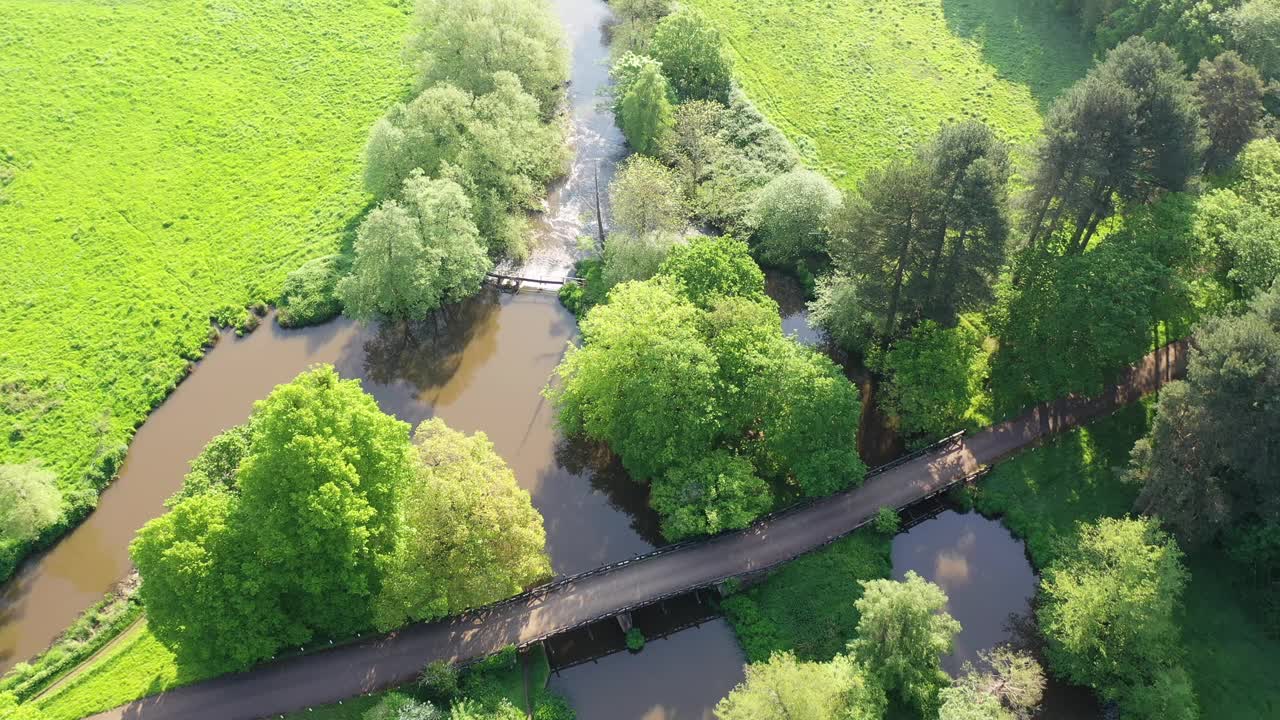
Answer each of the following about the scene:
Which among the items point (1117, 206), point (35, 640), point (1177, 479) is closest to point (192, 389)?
point (35, 640)

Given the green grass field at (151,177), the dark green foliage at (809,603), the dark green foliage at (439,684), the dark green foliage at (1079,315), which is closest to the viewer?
the dark green foliage at (439,684)

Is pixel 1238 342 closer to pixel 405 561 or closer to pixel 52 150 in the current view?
pixel 405 561

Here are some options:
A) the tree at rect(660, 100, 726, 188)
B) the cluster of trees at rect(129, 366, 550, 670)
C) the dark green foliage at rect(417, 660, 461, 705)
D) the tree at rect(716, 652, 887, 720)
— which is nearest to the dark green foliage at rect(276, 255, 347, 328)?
the cluster of trees at rect(129, 366, 550, 670)

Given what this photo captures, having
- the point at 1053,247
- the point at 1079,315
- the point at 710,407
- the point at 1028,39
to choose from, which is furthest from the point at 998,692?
the point at 1028,39

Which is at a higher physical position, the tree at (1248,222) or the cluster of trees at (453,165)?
the tree at (1248,222)

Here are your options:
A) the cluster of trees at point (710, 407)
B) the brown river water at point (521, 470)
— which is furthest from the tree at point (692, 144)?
the cluster of trees at point (710, 407)

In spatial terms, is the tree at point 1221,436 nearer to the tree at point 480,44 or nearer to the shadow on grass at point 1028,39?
the shadow on grass at point 1028,39
